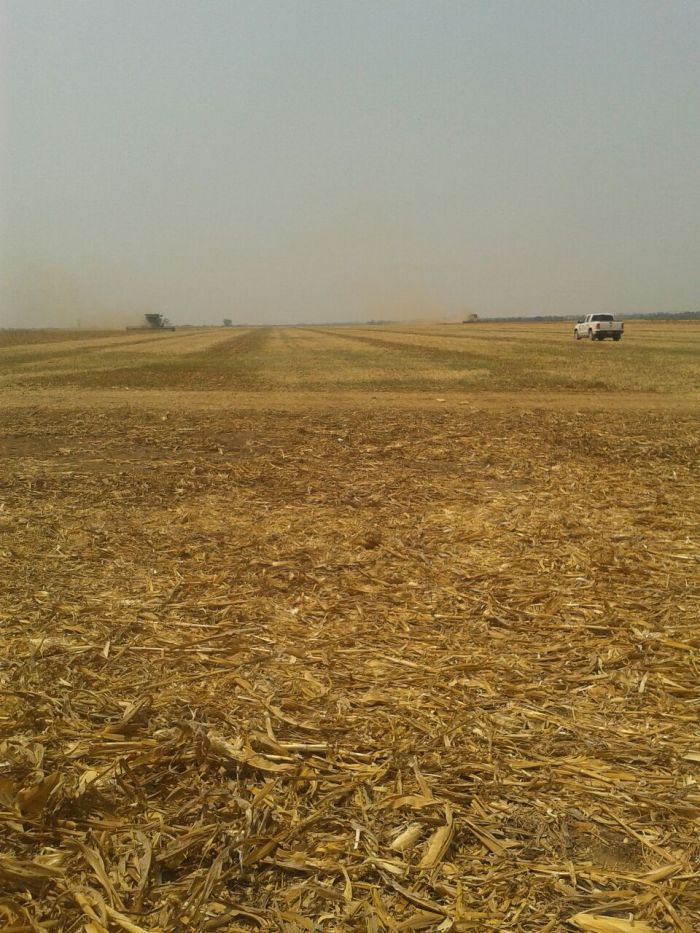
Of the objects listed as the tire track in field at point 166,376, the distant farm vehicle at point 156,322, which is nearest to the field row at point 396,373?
the tire track in field at point 166,376

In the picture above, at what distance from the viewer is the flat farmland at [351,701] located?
211cm

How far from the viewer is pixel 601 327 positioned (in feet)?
151

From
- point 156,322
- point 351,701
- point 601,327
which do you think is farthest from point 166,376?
point 156,322

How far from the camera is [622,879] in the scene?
2125mm

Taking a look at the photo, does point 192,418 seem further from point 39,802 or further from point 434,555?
point 39,802

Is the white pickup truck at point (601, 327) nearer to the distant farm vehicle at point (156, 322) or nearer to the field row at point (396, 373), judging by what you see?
the field row at point (396, 373)

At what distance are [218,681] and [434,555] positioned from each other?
2406 mm

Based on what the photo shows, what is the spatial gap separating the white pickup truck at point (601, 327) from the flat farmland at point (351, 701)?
42786 mm

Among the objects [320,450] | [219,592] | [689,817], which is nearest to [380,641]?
[219,592]

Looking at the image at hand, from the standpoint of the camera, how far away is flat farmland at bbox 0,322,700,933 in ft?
6.91

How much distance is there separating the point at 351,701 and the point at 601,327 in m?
48.9

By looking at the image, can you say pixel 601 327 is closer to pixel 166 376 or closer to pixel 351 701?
pixel 166 376

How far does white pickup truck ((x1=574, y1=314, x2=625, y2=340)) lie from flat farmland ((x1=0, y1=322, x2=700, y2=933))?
140ft

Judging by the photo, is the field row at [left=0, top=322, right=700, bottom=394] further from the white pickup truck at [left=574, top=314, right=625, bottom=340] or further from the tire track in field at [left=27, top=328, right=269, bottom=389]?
the white pickup truck at [left=574, top=314, right=625, bottom=340]
